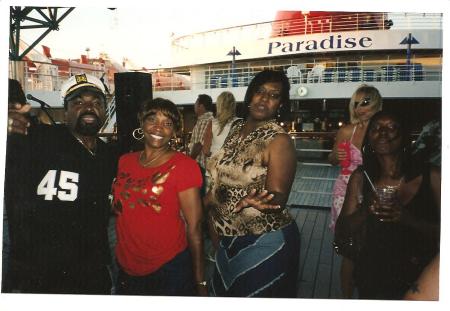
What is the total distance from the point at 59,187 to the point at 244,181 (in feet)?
3.28

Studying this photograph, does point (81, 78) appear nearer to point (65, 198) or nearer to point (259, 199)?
point (65, 198)

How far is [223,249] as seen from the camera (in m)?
2.02

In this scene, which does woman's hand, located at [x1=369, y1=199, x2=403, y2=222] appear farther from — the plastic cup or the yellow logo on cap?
the yellow logo on cap

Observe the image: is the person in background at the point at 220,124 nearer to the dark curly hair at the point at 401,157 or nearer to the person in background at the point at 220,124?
the person in background at the point at 220,124

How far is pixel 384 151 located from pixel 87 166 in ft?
5.64

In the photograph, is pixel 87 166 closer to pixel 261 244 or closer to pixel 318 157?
pixel 261 244

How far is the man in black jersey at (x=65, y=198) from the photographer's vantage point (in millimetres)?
1841

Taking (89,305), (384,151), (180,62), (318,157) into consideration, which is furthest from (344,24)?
(89,305)

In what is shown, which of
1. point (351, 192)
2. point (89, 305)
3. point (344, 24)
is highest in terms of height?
point (344, 24)

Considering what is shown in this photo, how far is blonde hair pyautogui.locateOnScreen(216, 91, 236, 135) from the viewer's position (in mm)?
3590

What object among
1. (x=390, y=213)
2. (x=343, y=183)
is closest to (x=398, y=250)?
(x=390, y=213)

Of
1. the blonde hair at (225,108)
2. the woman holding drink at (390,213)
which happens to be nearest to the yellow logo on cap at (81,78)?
the blonde hair at (225,108)

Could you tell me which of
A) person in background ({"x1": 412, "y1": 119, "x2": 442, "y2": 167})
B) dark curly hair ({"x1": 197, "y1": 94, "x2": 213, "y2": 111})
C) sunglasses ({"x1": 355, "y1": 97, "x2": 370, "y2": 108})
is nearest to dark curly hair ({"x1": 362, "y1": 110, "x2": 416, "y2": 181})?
person in background ({"x1": 412, "y1": 119, "x2": 442, "y2": 167})

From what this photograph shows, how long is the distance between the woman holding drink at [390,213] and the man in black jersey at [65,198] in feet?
4.94
